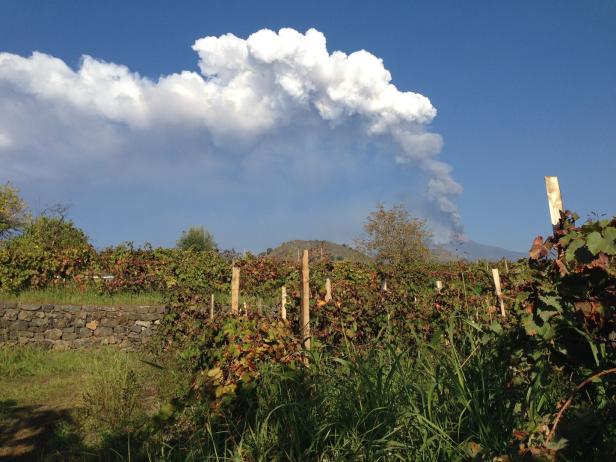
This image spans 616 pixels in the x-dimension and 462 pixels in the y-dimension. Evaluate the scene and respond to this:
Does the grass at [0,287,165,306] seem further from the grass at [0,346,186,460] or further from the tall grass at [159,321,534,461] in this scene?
the tall grass at [159,321,534,461]

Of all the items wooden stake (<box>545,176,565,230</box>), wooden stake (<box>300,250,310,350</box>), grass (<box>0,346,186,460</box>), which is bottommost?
grass (<box>0,346,186,460</box>)

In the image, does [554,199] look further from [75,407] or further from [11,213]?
[11,213]

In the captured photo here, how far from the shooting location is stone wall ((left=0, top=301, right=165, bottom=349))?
12938 millimetres

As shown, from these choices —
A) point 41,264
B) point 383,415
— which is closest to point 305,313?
point 383,415

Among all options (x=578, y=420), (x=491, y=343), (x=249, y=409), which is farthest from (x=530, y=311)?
(x=249, y=409)

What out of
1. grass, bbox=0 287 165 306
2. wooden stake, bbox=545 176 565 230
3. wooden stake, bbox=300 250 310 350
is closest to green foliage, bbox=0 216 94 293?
grass, bbox=0 287 165 306

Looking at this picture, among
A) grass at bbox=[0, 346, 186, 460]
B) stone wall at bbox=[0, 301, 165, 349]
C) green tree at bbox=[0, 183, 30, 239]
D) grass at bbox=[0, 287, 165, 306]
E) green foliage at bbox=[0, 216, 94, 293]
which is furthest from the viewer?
green tree at bbox=[0, 183, 30, 239]

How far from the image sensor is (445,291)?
7.59 metres

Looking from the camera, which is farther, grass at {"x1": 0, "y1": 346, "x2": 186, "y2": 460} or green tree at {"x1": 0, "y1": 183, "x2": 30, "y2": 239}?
green tree at {"x1": 0, "y1": 183, "x2": 30, "y2": 239}

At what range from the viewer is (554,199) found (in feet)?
11.2

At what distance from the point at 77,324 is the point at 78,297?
165cm

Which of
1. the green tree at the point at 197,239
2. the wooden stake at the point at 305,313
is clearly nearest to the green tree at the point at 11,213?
the green tree at the point at 197,239

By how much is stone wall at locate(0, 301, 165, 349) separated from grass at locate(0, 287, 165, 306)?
1.73 feet

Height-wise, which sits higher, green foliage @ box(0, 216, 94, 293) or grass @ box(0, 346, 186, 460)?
green foliage @ box(0, 216, 94, 293)
